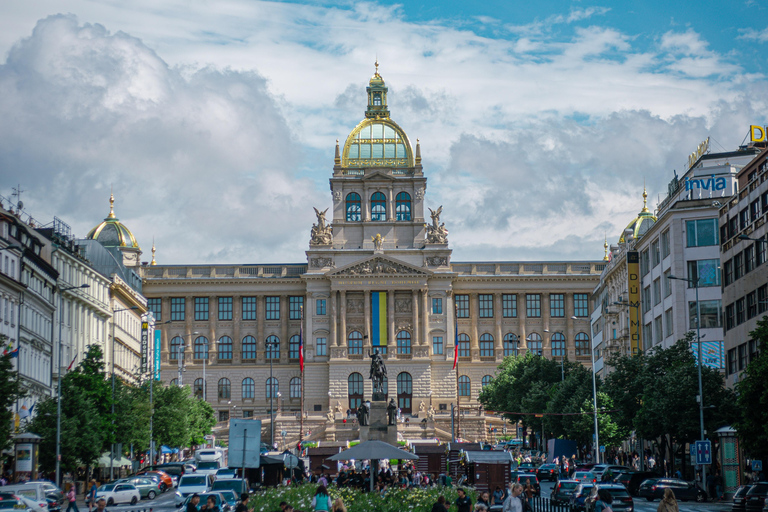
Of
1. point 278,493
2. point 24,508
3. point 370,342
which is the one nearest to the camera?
point 278,493

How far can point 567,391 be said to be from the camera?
104750 mm

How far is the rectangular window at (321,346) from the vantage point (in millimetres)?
153000

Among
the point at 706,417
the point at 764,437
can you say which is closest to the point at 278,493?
the point at 764,437

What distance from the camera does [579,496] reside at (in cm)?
5547

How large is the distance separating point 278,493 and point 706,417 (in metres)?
38.1

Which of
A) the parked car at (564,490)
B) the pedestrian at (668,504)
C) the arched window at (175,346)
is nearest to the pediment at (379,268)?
the arched window at (175,346)

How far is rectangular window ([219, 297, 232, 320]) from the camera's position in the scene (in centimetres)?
15725

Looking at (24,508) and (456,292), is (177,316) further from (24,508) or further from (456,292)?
(24,508)

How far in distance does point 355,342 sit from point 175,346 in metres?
22.7

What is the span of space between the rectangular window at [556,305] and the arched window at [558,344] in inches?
97.3

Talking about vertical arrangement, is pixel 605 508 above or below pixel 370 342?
below

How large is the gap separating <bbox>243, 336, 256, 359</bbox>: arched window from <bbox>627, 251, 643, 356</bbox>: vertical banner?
6249 cm

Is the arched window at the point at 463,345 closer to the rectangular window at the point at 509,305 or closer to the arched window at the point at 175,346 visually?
the rectangular window at the point at 509,305

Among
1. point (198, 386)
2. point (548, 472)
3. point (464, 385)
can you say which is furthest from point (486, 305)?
point (548, 472)
